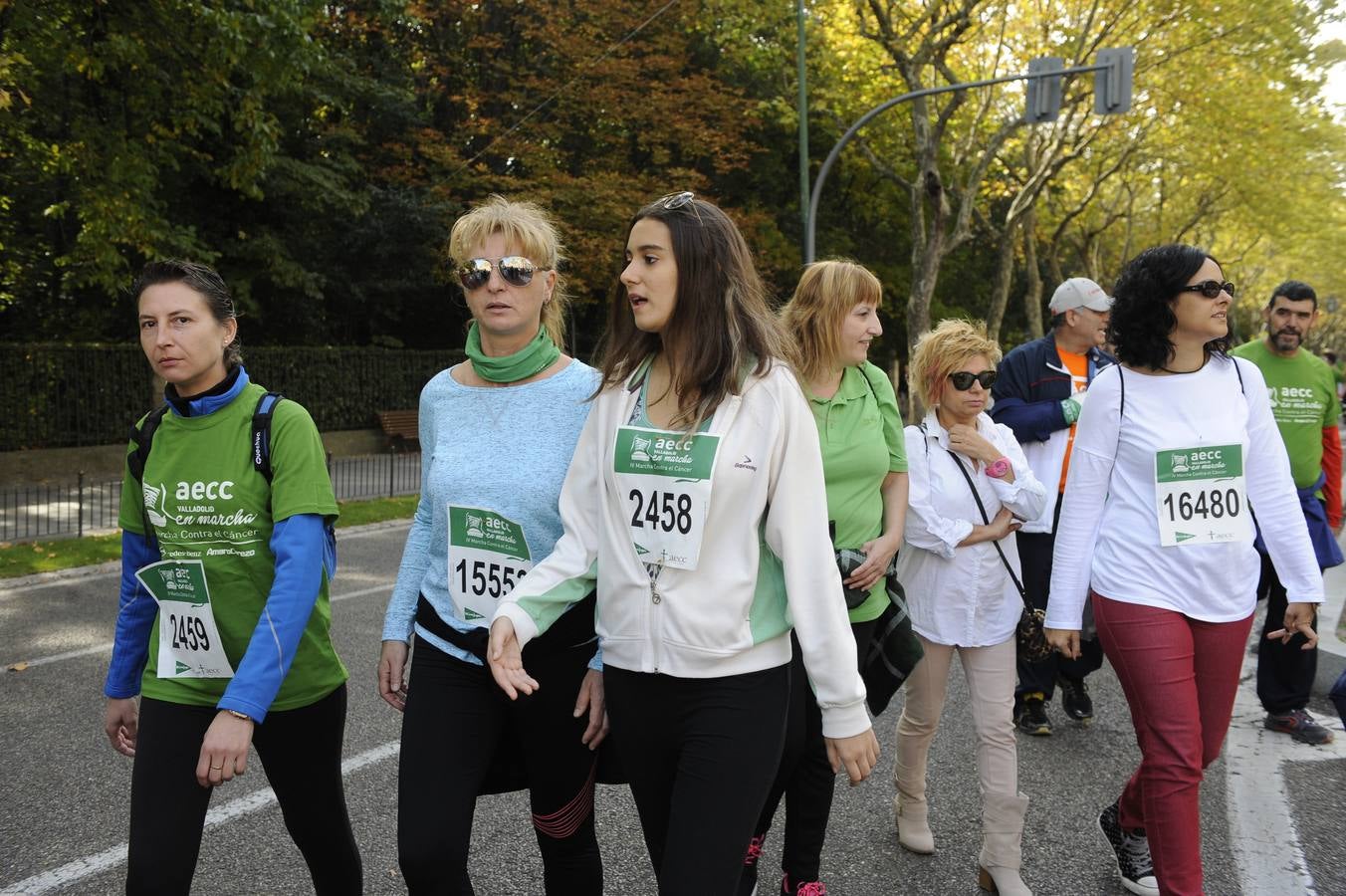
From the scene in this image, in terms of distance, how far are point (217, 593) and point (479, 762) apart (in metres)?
0.74

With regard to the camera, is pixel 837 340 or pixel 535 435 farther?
pixel 837 340

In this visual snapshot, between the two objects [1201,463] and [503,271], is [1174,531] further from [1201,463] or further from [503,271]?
[503,271]

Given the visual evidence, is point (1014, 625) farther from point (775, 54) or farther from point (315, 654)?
point (775, 54)

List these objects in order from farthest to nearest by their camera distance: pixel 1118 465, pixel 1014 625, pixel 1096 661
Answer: pixel 1096 661 → pixel 1014 625 → pixel 1118 465

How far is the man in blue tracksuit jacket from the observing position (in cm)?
523

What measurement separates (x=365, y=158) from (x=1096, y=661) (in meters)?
22.1

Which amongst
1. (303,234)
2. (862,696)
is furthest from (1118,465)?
(303,234)

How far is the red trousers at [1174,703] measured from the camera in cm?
307

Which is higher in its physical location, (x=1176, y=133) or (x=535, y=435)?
(x=1176, y=133)

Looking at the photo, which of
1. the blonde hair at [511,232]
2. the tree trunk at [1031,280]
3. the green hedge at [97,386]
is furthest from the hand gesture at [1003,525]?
the tree trunk at [1031,280]

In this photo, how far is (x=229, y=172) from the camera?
14.9 m

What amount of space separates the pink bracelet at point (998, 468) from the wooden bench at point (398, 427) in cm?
2037

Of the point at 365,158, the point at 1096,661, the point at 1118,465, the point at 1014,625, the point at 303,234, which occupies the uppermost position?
the point at 365,158

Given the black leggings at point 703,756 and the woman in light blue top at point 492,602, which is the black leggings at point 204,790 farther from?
the black leggings at point 703,756
